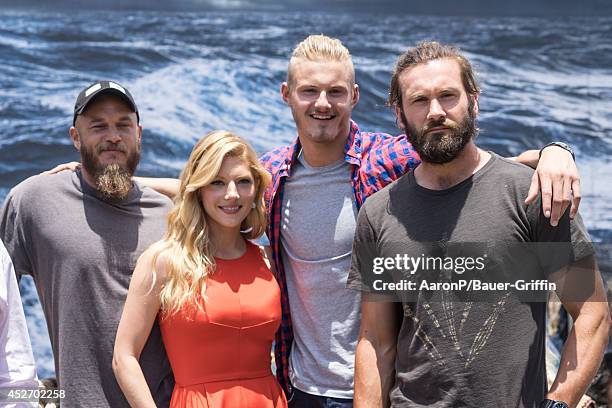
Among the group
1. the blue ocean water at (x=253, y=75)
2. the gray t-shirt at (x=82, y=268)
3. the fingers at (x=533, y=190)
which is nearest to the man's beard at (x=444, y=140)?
→ the fingers at (x=533, y=190)

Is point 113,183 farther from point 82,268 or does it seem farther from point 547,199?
point 547,199

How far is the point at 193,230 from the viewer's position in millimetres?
2162

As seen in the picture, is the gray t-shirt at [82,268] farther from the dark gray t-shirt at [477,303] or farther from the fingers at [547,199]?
the fingers at [547,199]

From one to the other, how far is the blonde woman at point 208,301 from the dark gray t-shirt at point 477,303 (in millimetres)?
434

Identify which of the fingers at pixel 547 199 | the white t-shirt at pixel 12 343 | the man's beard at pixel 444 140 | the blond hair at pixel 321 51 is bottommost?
the white t-shirt at pixel 12 343

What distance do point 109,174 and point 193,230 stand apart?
0.43 meters

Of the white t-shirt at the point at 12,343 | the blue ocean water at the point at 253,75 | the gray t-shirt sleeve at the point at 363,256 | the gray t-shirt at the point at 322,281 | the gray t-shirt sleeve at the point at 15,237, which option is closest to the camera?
the white t-shirt at the point at 12,343

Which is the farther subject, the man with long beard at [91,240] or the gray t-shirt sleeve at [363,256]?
the man with long beard at [91,240]

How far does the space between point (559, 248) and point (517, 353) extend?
27 centimetres

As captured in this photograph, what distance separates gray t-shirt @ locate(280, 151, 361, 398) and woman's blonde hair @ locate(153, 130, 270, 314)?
186 mm

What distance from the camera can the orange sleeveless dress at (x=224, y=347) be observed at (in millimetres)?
2084

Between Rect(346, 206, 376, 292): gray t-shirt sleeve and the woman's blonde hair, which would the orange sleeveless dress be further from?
Rect(346, 206, 376, 292): gray t-shirt sleeve

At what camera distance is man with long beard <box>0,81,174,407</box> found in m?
2.29

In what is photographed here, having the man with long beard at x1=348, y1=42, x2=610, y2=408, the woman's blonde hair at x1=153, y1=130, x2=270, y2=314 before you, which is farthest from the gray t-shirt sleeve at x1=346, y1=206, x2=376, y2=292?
the woman's blonde hair at x1=153, y1=130, x2=270, y2=314
